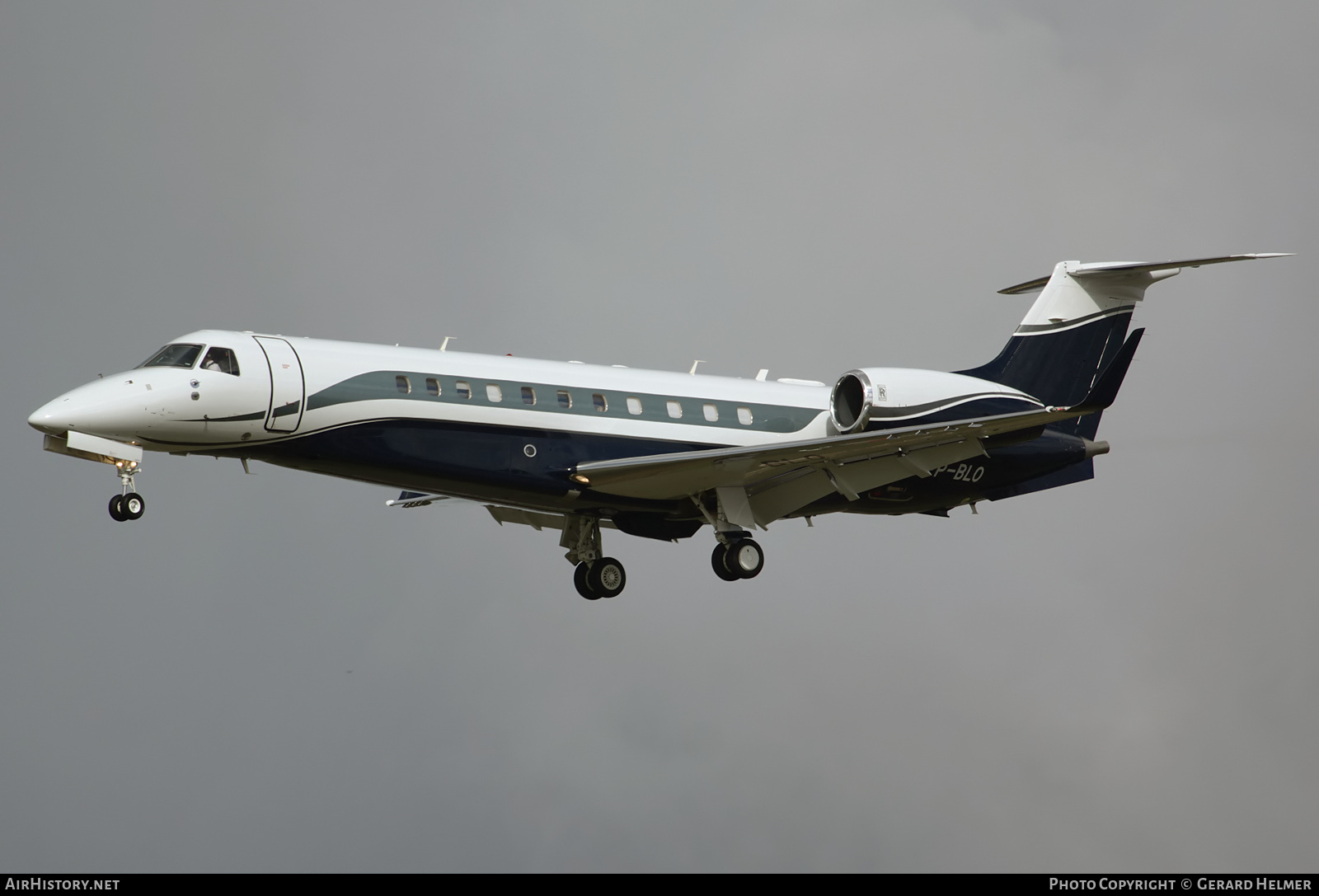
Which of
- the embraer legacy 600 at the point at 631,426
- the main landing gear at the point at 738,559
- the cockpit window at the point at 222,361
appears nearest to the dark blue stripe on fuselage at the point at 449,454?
the embraer legacy 600 at the point at 631,426

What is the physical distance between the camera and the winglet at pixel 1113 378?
2527 centimetres

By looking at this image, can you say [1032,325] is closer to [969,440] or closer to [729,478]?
[969,440]

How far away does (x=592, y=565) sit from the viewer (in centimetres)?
2870

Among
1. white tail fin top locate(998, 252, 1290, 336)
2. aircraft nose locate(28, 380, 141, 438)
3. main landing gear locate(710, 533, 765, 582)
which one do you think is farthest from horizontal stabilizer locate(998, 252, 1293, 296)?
aircraft nose locate(28, 380, 141, 438)

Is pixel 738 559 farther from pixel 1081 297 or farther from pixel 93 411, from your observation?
pixel 93 411

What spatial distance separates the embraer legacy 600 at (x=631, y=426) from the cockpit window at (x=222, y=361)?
0.04m

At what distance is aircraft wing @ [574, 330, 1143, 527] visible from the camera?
24891 mm

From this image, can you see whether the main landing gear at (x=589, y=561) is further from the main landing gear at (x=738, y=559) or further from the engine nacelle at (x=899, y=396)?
the engine nacelle at (x=899, y=396)

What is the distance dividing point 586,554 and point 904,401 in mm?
6505

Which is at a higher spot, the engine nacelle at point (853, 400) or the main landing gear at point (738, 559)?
the engine nacelle at point (853, 400)

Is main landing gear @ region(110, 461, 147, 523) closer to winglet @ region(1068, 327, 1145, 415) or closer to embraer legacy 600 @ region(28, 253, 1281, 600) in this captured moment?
embraer legacy 600 @ region(28, 253, 1281, 600)

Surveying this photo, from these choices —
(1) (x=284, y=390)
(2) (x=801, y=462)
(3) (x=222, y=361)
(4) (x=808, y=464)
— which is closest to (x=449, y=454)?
(1) (x=284, y=390)

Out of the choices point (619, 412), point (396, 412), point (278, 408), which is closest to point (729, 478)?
point (619, 412)

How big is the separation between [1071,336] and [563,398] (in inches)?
408
